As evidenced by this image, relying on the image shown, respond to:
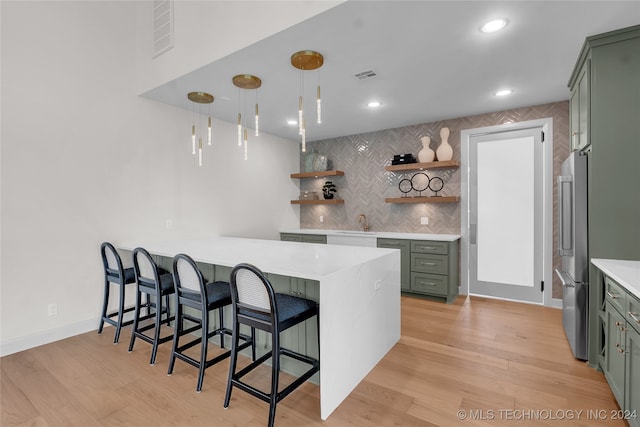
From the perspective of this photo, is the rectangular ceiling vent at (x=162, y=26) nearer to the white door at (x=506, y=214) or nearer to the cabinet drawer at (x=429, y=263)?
the cabinet drawer at (x=429, y=263)

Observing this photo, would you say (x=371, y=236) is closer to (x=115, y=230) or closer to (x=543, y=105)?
(x=543, y=105)

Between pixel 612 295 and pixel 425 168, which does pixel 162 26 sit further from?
pixel 612 295

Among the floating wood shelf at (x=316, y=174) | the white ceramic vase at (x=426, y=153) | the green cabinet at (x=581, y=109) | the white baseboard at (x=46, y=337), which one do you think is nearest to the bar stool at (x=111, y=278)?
the white baseboard at (x=46, y=337)

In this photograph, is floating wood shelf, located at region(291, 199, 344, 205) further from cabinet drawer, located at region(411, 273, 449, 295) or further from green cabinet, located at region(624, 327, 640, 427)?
green cabinet, located at region(624, 327, 640, 427)

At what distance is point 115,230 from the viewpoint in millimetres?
3332

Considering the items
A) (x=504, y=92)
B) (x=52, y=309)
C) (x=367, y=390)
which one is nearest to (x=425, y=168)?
(x=504, y=92)

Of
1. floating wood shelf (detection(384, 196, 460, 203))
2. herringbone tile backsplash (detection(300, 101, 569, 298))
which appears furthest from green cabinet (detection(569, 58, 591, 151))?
floating wood shelf (detection(384, 196, 460, 203))

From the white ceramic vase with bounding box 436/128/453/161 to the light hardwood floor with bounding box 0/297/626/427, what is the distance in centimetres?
236

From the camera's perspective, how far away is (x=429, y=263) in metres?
4.07

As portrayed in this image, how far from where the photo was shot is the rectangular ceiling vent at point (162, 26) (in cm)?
309

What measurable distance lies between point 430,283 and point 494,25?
293cm

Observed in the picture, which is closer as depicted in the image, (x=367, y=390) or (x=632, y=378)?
(x=632, y=378)

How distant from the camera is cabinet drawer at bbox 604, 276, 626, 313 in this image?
69.4 inches

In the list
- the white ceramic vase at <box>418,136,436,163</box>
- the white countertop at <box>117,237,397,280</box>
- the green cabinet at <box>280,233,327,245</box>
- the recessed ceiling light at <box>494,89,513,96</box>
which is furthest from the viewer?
the green cabinet at <box>280,233,327,245</box>
